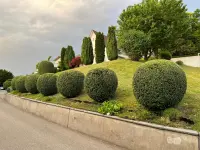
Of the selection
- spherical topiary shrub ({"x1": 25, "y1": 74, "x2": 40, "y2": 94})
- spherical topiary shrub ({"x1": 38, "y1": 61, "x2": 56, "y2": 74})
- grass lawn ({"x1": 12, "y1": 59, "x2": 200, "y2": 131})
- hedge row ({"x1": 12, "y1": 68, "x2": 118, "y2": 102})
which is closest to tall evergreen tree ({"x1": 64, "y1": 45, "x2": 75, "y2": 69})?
spherical topiary shrub ({"x1": 38, "y1": 61, "x2": 56, "y2": 74})

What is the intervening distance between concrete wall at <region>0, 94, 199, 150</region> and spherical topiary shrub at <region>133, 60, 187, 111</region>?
931mm

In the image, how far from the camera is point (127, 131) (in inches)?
231

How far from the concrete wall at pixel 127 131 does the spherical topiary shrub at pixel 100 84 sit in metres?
1.04

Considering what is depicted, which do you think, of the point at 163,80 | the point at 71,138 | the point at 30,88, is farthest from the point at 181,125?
the point at 30,88

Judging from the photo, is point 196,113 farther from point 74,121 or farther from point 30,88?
point 30,88

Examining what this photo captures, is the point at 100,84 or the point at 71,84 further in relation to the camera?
the point at 71,84

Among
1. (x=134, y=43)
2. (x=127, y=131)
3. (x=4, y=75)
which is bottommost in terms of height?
(x=127, y=131)

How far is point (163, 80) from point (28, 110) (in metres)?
9.24

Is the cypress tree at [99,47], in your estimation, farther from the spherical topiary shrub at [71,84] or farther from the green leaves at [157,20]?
the spherical topiary shrub at [71,84]

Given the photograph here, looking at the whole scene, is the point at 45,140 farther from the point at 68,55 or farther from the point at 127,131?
the point at 68,55

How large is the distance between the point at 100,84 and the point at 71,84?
2.35 metres

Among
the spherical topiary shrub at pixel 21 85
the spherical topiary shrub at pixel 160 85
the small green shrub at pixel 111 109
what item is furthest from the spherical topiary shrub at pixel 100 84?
the spherical topiary shrub at pixel 21 85

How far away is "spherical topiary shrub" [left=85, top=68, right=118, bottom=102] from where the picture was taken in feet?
27.3

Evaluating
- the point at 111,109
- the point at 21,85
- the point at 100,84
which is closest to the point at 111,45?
the point at 21,85
